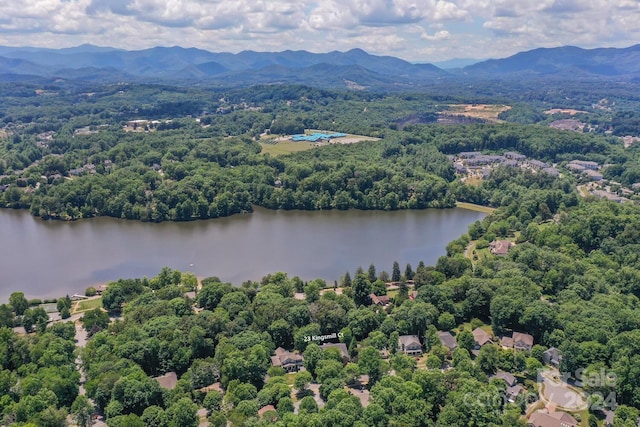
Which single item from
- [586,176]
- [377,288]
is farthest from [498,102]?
[377,288]

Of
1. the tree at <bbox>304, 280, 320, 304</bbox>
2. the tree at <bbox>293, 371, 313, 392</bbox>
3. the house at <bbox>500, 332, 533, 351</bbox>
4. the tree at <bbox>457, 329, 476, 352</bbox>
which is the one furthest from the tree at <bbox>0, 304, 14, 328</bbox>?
the house at <bbox>500, 332, 533, 351</bbox>

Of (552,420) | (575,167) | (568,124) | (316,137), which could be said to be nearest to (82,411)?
(552,420)

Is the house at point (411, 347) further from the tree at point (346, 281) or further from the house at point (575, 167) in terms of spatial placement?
the house at point (575, 167)

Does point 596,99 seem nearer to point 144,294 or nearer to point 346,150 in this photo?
point 346,150

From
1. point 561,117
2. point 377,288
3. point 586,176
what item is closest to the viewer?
point 377,288

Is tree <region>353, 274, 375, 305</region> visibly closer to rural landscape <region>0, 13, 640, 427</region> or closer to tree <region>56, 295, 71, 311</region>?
rural landscape <region>0, 13, 640, 427</region>
